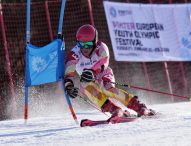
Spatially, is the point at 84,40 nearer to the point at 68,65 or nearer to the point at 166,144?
the point at 68,65

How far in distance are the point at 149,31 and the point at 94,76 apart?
500 centimetres

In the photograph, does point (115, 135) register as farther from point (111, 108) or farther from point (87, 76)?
point (111, 108)

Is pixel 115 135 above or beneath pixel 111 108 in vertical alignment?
above

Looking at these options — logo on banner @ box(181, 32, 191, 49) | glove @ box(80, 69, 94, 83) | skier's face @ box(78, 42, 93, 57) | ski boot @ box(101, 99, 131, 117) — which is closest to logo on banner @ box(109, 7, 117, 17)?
logo on banner @ box(181, 32, 191, 49)

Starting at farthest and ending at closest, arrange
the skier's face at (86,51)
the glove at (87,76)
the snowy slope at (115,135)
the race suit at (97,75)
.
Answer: the skier's face at (86,51), the race suit at (97,75), the glove at (87,76), the snowy slope at (115,135)

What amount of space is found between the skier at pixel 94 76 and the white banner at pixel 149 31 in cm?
439

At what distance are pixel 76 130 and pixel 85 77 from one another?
112 cm

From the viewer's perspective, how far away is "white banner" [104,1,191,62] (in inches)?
471

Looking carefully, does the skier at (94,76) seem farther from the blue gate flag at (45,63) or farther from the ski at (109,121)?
the ski at (109,121)

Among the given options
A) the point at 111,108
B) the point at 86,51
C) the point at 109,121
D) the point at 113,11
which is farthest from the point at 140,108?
the point at 113,11

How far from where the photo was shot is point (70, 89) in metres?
7.16

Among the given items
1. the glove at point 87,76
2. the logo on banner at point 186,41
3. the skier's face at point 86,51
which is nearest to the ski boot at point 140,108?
the glove at point 87,76

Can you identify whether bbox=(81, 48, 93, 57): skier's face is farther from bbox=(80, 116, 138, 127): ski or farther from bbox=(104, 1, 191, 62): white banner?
bbox=(104, 1, 191, 62): white banner

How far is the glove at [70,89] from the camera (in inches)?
281
